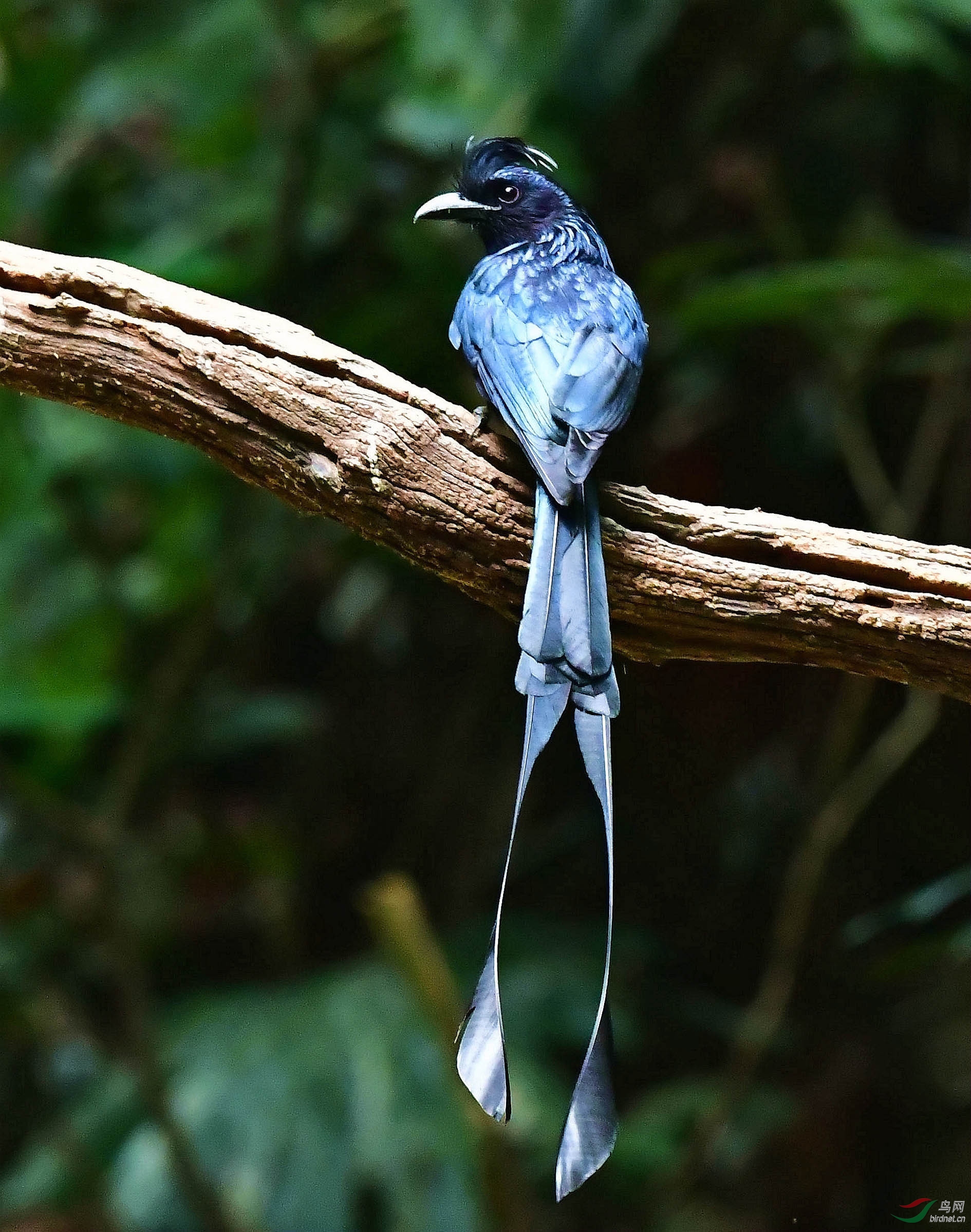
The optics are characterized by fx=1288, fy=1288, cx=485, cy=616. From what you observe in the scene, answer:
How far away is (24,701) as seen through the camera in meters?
3.38

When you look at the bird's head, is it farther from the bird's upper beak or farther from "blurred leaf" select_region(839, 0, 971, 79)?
"blurred leaf" select_region(839, 0, 971, 79)

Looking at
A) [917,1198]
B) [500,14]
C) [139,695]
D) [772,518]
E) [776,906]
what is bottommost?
[917,1198]

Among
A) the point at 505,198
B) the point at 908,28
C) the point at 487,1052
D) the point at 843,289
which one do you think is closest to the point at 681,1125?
the point at 843,289

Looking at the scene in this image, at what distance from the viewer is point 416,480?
5.92 ft

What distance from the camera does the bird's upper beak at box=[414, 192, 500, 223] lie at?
248 cm

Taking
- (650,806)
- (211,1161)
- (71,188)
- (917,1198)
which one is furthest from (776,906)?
(71,188)

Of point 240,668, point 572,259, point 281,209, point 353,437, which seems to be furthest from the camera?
point 240,668

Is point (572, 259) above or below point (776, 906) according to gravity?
above

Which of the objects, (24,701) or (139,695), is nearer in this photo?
(24,701)

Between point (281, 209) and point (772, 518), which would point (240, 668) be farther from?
point (772, 518)

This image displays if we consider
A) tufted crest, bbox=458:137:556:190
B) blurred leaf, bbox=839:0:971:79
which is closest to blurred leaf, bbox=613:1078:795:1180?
tufted crest, bbox=458:137:556:190

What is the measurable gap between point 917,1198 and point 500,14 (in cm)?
383

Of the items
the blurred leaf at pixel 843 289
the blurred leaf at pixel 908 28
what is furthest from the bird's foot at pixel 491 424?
the blurred leaf at pixel 908 28

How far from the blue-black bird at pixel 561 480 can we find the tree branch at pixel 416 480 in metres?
0.10
